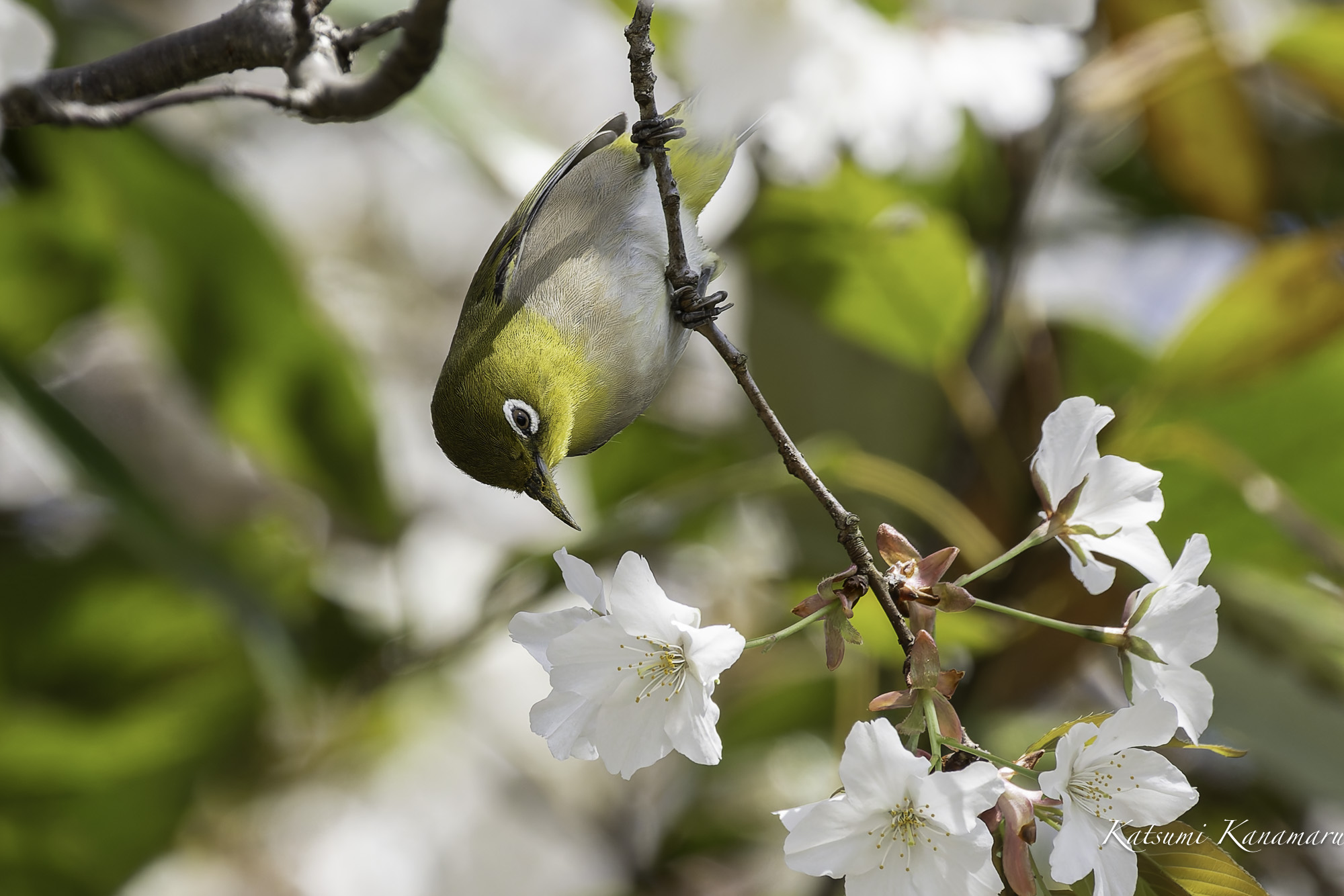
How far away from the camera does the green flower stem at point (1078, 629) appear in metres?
0.46

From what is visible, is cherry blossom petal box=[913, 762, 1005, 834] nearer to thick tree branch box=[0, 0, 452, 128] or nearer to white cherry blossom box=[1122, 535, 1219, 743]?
white cherry blossom box=[1122, 535, 1219, 743]

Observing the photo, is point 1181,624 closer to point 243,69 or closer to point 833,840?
point 833,840

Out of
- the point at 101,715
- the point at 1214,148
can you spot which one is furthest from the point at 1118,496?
the point at 101,715

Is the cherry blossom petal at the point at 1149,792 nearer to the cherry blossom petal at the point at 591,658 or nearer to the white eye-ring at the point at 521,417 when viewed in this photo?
the cherry blossom petal at the point at 591,658

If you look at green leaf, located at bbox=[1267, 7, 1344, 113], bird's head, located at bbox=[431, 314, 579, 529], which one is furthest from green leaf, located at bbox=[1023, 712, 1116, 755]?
green leaf, located at bbox=[1267, 7, 1344, 113]

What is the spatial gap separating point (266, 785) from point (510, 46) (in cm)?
198

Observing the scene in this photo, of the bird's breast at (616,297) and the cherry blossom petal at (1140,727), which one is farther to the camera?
the bird's breast at (616,297)

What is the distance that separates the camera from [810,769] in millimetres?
1943

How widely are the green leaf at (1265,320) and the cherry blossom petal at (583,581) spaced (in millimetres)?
1004

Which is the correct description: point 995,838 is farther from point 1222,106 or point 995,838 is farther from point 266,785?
point 266,785

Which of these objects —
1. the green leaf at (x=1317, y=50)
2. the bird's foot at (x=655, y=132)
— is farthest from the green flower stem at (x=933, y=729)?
the green leaf at (x=1317, y=50)

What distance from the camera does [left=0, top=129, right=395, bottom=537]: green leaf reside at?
5.29ft

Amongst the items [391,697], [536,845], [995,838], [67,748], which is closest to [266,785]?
[391,697]

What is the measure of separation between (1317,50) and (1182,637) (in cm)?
116
